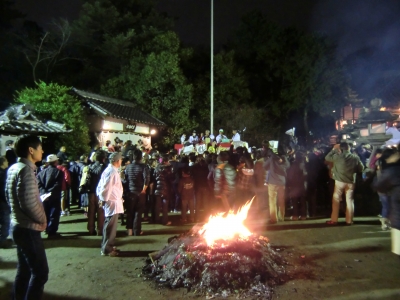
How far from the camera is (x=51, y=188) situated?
29.2 ft

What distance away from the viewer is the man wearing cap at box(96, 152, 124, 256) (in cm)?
720

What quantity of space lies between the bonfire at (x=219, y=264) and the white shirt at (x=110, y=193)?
1.26 m

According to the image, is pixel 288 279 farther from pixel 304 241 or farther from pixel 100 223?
pixel 100 223

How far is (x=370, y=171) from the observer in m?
10.4

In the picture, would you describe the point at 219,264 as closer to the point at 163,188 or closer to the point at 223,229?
the point at 223,229

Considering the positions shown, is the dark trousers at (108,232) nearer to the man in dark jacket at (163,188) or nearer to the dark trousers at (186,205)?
the man in dark jacket at (163,188)

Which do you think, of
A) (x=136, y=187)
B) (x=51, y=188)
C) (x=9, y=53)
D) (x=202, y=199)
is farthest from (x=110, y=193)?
(x=9, y=53)

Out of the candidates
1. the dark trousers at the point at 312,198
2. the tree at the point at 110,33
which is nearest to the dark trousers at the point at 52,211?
the dark trousers at the point at 312,198

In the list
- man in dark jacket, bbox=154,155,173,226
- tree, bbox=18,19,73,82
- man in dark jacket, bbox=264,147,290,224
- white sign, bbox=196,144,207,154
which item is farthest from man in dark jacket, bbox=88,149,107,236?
tree, bbox=18,19,73,82

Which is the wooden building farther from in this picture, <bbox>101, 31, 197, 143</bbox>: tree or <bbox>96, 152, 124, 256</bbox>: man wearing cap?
<bbox>96, 152, 124, 256</bbox>: man wearing cap

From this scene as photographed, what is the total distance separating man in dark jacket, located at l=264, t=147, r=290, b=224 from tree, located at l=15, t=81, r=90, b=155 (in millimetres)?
9292

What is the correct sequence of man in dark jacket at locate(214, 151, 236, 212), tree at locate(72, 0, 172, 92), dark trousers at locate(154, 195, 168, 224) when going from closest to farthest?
man in dark jacket at locate(214, 151, 236, 212)
dark trousers at locate(154, 195, 168, 224)
tree at locate(72, 0, 172, 92)

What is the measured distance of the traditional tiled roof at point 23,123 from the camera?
13.2 metres

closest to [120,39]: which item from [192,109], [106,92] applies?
[106,92]
